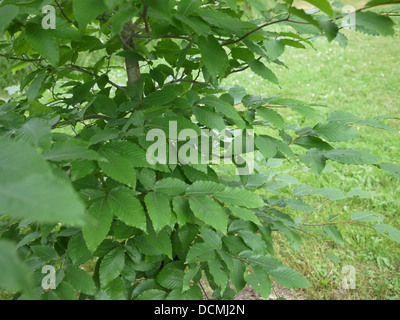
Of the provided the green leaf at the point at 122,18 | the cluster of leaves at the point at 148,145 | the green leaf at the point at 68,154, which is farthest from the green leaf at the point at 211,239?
the green leaf at the point at 122,18

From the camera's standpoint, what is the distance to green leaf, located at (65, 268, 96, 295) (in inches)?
38.8

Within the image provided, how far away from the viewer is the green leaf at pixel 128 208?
2.73ft

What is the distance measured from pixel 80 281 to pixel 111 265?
11 cm

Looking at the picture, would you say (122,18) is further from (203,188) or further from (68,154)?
(203,188)

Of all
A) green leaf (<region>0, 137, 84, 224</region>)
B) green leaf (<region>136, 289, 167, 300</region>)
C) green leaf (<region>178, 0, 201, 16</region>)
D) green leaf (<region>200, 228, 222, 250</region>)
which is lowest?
green leaf (<region>136, 289, 167, 300</region>)

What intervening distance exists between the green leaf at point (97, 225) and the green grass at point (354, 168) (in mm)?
927

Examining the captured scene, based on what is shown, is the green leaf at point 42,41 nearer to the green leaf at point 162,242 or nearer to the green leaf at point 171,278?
the green leaf at point 162,242

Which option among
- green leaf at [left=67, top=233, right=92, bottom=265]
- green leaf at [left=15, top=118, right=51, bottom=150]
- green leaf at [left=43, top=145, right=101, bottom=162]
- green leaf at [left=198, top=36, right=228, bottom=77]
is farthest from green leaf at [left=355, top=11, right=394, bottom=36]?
green leaf at [left=67, top=233, right=92, bottom=265]

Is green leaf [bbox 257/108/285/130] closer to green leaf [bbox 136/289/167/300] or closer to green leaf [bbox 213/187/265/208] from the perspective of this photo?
green leaf [bbox 213/187/265/208]

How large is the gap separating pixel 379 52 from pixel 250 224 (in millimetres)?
6581

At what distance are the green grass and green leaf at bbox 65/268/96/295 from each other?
3.38 ft

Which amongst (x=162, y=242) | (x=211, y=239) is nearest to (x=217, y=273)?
(x=211, y=239)
